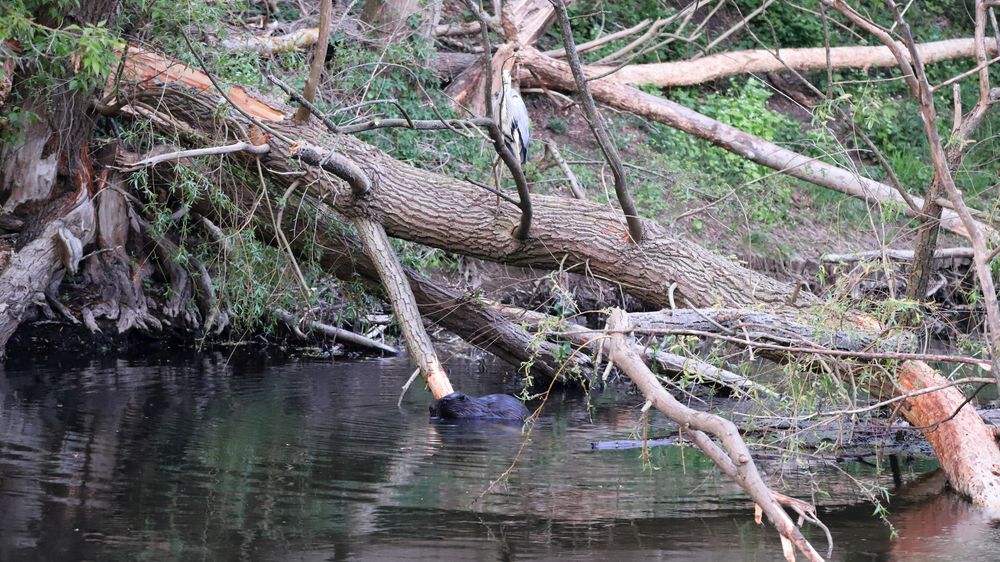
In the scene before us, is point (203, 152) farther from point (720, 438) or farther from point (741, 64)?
point (741, 64)

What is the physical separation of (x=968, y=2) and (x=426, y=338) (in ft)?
41.5

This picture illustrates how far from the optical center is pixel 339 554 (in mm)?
4184

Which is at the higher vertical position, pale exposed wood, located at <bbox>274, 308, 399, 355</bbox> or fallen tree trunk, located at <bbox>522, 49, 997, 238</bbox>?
fallen tree trunk, located at <bbox>522, 49, 997, 238</bbox>

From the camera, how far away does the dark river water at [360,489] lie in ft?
14.2

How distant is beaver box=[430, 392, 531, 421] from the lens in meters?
7.12

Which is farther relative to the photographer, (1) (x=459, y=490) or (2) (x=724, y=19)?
(2) (x=724, y=19)

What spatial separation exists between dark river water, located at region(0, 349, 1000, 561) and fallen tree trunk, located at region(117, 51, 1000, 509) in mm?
1053

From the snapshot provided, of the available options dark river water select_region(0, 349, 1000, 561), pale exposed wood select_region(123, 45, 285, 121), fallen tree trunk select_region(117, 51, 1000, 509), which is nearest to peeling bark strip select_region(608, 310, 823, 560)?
dark river water select_region(0, 349, 1000, 561)

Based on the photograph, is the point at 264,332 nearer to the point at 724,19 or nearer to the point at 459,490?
the point at 459,490

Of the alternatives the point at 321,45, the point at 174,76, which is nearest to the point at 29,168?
the point at 174,76

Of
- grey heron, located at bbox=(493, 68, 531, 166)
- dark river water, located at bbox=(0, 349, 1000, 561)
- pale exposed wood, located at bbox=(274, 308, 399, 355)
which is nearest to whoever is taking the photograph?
dark river water, located at bbox=(0, 349, 1000, 561)

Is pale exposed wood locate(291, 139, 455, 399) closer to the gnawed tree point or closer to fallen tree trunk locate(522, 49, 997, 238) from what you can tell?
the gnawed tree point

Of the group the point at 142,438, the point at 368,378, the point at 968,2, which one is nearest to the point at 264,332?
the point at 368,378

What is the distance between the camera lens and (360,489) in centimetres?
523
